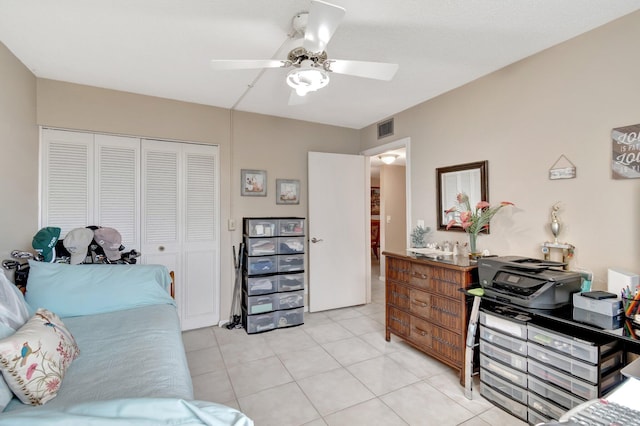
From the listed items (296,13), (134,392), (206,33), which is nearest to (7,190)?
(206,33)

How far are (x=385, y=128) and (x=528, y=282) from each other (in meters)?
2.52

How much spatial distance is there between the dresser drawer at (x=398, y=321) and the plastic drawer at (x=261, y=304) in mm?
1270

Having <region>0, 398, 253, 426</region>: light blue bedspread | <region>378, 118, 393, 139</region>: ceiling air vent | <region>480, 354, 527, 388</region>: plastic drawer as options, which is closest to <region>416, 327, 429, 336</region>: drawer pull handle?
<region>480, 354, 527, 388</region>: plastic drawer

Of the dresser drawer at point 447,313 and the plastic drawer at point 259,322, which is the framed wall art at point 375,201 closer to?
the plastic drawer at point 259,322

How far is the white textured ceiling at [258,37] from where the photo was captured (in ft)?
5.67

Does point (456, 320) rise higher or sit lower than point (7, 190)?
lower

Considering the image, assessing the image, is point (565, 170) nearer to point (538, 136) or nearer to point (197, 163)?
point (538, 136)

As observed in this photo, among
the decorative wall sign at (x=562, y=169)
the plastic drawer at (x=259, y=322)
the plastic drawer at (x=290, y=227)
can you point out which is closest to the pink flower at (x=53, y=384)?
the plastic drawer at (x=259, y=322)

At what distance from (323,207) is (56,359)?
2.96 metres

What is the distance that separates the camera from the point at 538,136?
2.21m

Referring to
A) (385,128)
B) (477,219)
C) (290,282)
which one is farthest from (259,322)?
(385,128)

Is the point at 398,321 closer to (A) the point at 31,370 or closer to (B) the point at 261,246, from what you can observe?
(B) the point at 261,246

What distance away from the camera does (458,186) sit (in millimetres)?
2822

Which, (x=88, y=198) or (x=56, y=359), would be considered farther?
(x=88, y=198)
